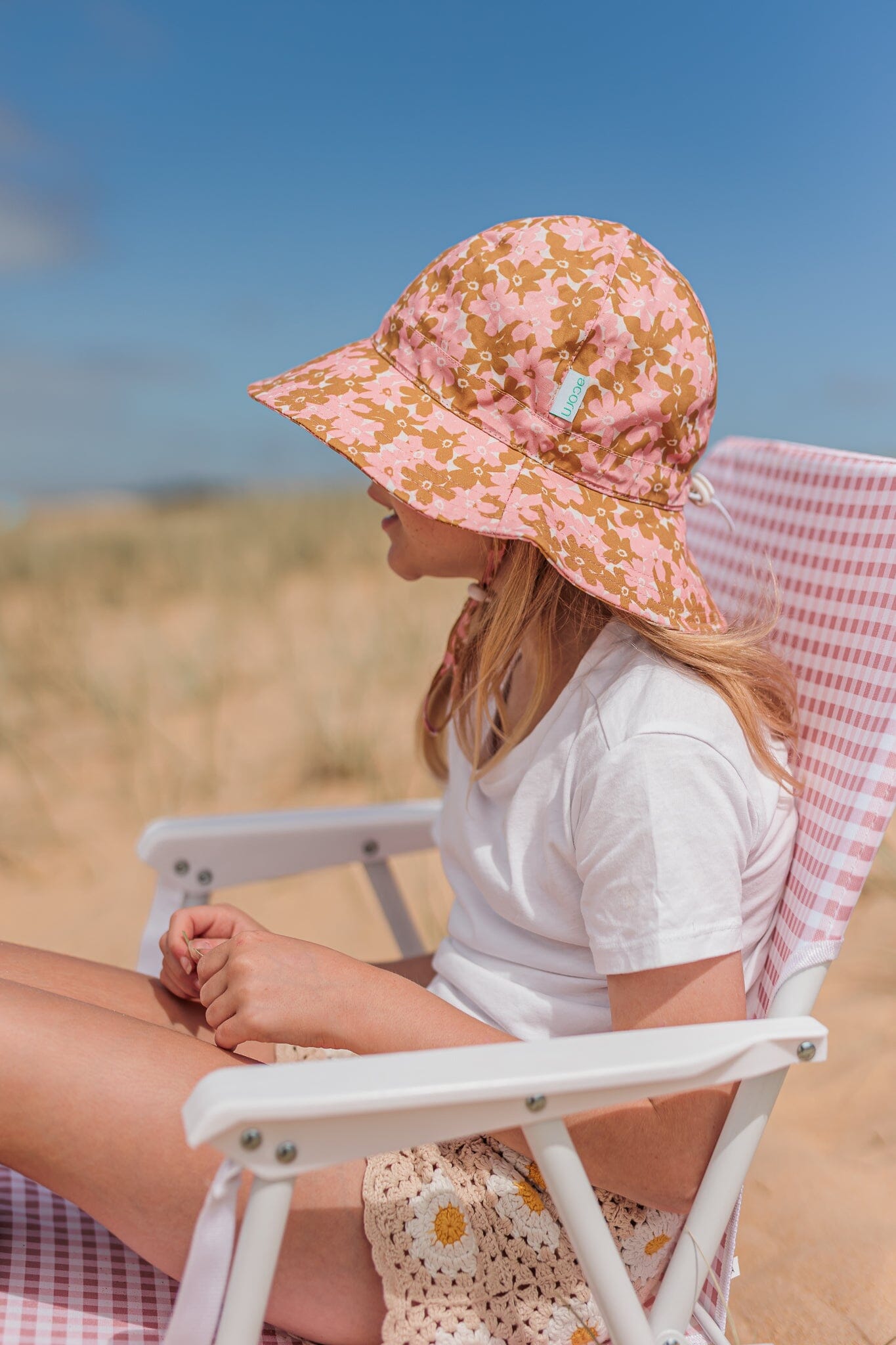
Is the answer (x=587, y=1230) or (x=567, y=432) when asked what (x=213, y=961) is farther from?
(x=567, y=432)

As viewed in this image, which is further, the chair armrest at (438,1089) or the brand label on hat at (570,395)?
the brand label on hat at (570,395)

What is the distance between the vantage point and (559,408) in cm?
119

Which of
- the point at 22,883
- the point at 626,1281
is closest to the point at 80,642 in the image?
the point at 22,883

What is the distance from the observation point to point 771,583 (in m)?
1.55

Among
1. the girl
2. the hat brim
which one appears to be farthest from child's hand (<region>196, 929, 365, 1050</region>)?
the hat brim

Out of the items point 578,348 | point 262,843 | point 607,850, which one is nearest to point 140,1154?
point 607,850

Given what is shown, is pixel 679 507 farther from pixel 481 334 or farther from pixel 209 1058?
pixel 209 1058

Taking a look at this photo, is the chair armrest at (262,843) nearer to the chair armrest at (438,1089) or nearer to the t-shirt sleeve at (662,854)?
the t-shirt sleeve at (662,854)

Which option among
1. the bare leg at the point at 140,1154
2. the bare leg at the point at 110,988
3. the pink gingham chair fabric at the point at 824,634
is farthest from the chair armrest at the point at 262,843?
the pink gingham chair fabric at the point at 824,634

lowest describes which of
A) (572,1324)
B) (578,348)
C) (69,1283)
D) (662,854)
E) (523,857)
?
(69,1283)

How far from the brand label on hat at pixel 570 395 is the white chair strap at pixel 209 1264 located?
779mm

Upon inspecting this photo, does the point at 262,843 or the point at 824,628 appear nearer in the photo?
the point at 824,628

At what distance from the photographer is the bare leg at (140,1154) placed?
40.6 inches

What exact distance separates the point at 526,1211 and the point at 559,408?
817mm
